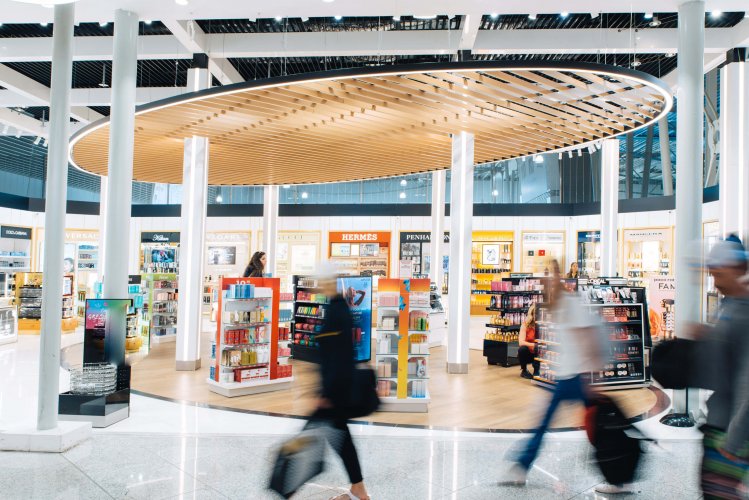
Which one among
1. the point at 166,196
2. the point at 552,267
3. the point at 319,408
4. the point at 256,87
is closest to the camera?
the point at 319,408

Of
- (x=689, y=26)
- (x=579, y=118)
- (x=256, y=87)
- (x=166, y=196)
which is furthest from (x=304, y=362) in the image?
(x=166, y=196)

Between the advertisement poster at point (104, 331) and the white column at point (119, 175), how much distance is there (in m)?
0.88

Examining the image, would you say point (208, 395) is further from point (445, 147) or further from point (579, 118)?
point (579, 118)

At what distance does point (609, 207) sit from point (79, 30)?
1175 centimetres

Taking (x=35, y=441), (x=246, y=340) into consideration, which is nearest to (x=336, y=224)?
(x=246, y=340)

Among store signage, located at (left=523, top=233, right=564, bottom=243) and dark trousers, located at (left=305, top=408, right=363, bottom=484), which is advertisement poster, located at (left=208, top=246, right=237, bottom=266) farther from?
dark trousers, located at (left=305, top=408, right=363, bottom=484)

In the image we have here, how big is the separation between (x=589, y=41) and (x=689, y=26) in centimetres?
341

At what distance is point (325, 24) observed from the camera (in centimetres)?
960

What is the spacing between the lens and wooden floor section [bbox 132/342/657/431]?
18.6ft

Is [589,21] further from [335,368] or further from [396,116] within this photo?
[335,368]

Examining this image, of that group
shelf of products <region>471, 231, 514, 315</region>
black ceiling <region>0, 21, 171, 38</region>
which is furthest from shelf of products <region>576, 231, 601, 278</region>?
black ceiling <region>0, 21, 171, 38</region>

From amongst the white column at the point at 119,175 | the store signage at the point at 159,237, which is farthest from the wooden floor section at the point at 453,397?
the store signage at the point at 159,237

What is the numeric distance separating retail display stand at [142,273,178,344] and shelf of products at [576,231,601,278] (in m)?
12.2

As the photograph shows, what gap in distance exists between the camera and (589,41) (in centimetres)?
918
